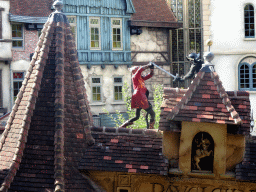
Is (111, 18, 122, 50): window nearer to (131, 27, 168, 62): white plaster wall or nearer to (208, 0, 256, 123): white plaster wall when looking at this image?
(131, 27, 168, 62): white plaster wall

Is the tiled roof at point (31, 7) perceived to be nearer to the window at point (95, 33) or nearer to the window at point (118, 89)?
the window at point (95, 33)

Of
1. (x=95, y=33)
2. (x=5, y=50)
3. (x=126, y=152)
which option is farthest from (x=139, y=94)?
(x=95, y=33)

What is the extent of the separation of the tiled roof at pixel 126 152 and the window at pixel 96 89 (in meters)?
18.6

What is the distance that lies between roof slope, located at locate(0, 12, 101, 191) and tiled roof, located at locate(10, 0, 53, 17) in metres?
17.1

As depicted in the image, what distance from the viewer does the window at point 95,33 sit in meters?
31.5

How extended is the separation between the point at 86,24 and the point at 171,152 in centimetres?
2004

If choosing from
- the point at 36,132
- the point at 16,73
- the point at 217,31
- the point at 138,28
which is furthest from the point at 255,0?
the point at 36,132

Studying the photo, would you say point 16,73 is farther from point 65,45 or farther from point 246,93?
point 246,93

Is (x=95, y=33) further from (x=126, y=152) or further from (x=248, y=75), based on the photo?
(x=126, y=152)

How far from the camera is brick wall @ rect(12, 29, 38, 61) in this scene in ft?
97.3

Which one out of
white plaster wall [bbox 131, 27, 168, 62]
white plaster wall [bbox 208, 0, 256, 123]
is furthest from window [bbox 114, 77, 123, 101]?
white plaster wall [bbox 208, 0, 256, 123]

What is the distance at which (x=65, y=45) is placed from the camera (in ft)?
42.4

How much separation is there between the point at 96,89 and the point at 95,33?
319 cm

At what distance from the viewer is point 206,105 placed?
38.0 feet
